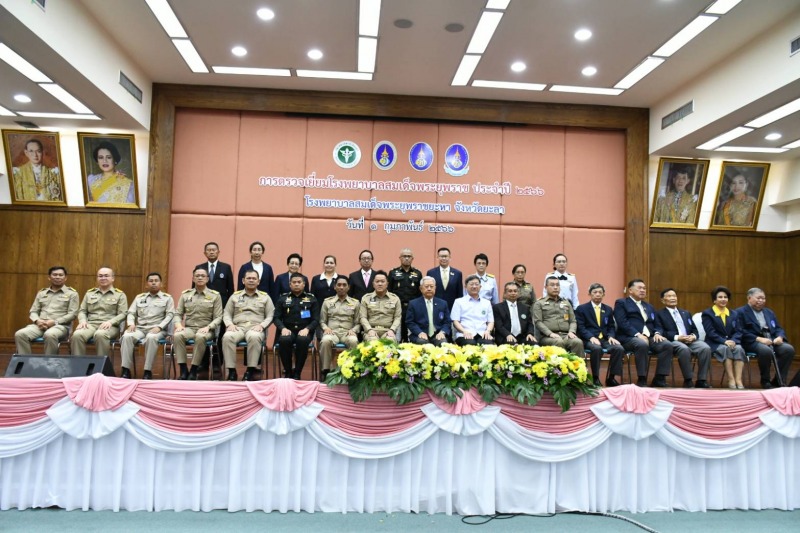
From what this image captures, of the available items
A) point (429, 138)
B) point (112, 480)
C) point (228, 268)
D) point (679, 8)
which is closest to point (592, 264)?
point (429, 138)

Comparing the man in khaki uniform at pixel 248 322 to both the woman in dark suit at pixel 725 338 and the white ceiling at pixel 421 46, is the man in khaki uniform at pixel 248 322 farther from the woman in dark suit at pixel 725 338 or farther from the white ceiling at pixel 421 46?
the woman in dark suit at pixel 725 338

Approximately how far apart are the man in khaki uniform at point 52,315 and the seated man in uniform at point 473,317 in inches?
147

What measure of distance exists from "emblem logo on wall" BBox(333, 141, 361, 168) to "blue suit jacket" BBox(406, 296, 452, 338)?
10.6 feet

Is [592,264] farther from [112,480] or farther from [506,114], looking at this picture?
[112,480]

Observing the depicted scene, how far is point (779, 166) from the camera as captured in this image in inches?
333

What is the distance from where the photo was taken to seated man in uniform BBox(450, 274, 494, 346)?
527 centimetres

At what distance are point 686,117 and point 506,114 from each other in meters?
2.31

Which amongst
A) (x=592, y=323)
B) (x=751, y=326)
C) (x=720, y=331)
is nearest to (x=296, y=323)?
(x=592, y=323)

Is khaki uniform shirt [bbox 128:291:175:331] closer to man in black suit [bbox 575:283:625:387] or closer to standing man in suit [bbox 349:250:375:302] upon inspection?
standing man in suit [bbox 349:250:375:302]

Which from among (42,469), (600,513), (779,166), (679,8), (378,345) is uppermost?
(679,8)

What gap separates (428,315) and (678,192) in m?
5.03

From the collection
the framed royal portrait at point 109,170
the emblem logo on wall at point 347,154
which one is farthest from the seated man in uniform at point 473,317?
the framed royal portrait at point 109,170

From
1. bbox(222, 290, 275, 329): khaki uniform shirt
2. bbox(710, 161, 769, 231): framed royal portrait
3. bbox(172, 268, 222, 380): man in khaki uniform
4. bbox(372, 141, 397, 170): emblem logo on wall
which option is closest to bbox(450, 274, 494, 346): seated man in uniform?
bbox(222, 290, 275, 329): khaki uniform shirt

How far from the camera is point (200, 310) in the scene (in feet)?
17.4
